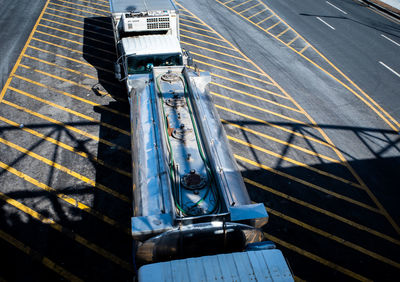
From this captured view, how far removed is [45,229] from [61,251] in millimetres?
816

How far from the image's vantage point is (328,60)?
50.6 feet

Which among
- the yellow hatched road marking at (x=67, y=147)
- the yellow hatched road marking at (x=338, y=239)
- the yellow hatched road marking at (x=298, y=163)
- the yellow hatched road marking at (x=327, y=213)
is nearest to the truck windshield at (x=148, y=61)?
the yellow hatched road marking at (x=67, y=147)

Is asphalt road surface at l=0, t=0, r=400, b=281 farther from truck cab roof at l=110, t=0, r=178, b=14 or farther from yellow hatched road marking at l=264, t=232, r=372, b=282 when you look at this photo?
truck cab roof at l=110, t=0, r=178, b=14

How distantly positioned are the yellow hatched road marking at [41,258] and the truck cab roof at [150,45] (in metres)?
Answer: 6.72

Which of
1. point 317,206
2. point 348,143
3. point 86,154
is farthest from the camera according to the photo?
point 348,143

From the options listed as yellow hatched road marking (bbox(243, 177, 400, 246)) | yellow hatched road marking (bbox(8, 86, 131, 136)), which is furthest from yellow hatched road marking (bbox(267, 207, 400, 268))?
yellow hatched road marking (bbox(8, 86, 131, 136))

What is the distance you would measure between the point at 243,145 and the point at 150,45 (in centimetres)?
501

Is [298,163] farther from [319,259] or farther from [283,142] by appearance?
[319,259]

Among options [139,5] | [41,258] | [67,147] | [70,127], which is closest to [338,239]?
[41,258]

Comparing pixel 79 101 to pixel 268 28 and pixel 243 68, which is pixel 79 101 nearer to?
pixel 243 68

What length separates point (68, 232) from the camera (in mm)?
7195

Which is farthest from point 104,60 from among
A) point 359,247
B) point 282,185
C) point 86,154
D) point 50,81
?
point 359,247

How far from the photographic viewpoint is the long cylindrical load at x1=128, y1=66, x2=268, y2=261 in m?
5.10

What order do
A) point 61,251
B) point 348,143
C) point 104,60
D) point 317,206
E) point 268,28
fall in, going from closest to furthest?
point 61,251, point 317,206, point 348,143, point 104,60, point 268,28
